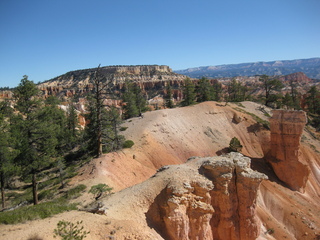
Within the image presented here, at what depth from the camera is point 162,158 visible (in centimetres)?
3083

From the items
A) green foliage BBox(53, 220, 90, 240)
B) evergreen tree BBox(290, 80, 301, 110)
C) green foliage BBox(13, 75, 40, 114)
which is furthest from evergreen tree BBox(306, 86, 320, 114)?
green foliage BBox(53, 220, 90, 240)

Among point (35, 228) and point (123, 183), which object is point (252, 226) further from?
point (35, 228)

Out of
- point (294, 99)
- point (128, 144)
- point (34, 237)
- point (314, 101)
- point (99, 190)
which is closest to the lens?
point (34, 237)

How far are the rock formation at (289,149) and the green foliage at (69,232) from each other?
3134 centimetres

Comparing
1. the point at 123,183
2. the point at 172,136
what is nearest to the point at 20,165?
the point at 123,183

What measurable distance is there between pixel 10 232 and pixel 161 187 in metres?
7.83

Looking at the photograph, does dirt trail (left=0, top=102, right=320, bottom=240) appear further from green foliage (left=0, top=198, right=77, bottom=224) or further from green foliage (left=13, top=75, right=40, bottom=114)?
green foliage (left=13, top=75, right=40, bottom=114)

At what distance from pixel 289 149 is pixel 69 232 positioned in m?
32.4

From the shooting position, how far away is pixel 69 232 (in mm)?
8164

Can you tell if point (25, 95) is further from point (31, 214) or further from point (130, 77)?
point (130, 77)

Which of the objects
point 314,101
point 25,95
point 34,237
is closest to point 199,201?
point 34,237

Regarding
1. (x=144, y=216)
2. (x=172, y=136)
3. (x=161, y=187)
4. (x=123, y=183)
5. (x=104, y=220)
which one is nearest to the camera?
(x=104, y=220)

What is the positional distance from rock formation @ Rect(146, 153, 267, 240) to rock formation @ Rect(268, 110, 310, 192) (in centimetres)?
1851

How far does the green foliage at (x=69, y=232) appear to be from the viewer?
791 cm
